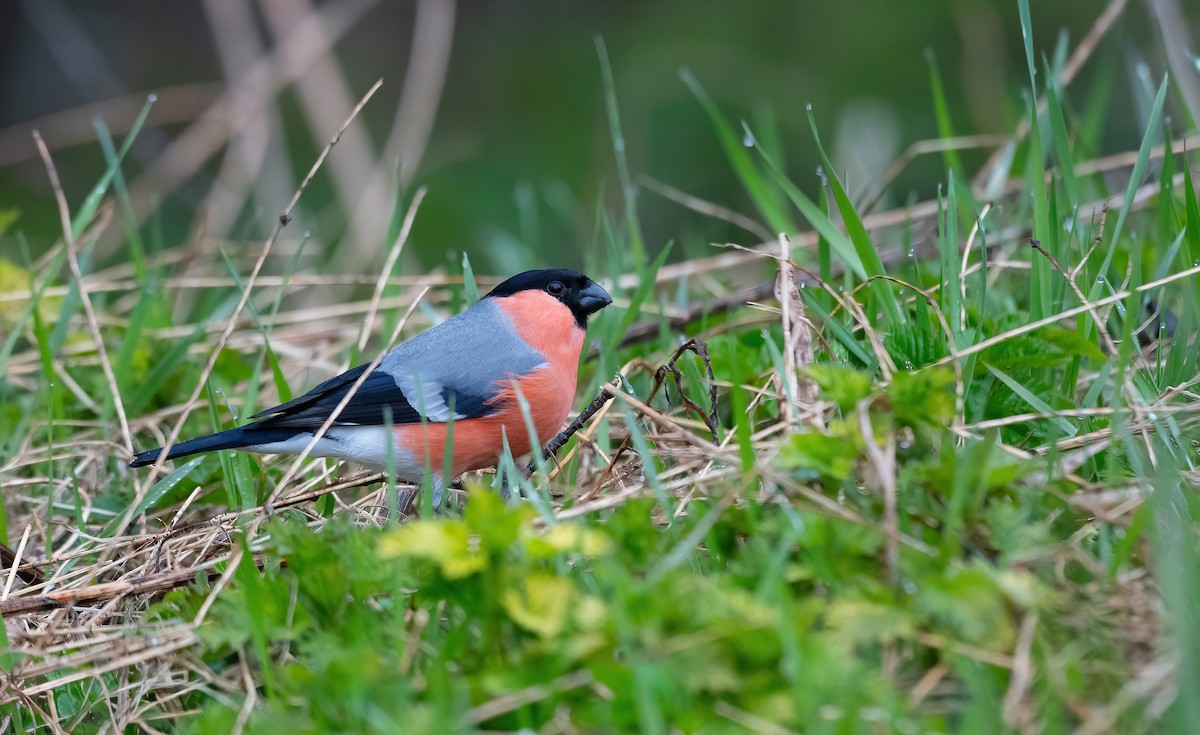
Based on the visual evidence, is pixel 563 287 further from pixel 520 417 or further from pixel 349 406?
pixel 349 406

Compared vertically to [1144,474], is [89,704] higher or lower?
lower

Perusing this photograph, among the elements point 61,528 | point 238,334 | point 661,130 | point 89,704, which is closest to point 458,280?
point 238,334

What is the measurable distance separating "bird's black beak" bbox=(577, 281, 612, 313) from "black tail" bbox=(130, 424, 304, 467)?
93 centimetres

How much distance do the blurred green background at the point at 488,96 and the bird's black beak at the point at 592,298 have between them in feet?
7.49

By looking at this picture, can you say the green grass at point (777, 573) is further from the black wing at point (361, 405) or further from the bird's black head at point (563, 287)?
the bird's black head at point (563, 287)

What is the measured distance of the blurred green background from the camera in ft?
19.5

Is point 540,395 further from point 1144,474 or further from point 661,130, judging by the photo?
point 661,130

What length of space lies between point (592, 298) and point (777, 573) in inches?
62.7

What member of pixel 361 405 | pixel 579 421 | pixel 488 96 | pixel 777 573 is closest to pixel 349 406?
pixel 361 405

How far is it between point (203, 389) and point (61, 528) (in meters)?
0.58

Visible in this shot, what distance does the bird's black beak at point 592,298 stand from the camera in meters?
3.05

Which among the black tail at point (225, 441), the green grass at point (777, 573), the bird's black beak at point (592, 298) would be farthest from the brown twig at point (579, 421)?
the black tail at point (225, 441)

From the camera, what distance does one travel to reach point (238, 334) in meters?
3.75

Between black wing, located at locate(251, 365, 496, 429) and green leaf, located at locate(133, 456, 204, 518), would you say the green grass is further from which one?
black wing, located at locate(251, 365, 496, 429)
